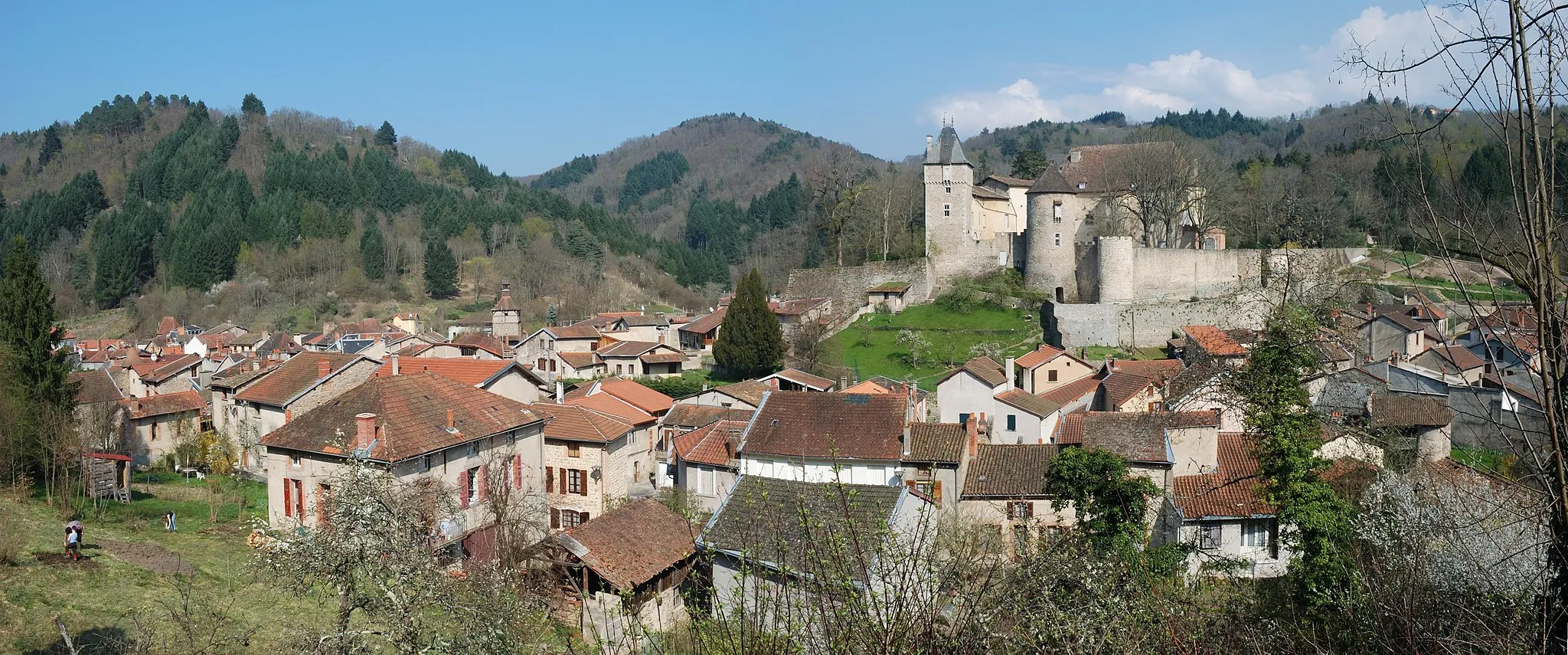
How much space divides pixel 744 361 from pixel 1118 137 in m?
122

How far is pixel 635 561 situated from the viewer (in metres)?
15.8

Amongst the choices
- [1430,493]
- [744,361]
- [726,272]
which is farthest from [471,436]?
[726,272]

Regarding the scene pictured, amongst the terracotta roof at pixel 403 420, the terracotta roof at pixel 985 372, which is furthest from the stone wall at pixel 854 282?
the terracotta roof at pixel 403 420

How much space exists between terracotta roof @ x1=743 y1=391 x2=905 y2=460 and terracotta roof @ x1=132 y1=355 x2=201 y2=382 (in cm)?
2839

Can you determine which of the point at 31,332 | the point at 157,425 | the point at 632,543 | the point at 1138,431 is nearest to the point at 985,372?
the point at 1138,431

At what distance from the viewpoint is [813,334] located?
43.6 meters

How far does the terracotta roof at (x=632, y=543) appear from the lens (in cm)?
1527

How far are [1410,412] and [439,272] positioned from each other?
7200 cm

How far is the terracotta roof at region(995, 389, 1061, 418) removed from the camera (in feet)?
86.2

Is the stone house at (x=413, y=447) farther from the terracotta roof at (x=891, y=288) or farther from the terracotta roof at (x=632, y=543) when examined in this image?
the terracotta roof at (x=891, y=288)

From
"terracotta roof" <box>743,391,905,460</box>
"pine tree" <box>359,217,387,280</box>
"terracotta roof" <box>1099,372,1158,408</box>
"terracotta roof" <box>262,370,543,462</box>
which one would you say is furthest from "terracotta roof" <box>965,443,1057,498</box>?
"pine tree" <box>359,217,387,280</box>

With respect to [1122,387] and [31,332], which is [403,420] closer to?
[31,332]

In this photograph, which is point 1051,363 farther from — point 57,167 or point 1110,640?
point 57,167

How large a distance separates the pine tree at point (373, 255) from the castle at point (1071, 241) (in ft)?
175
